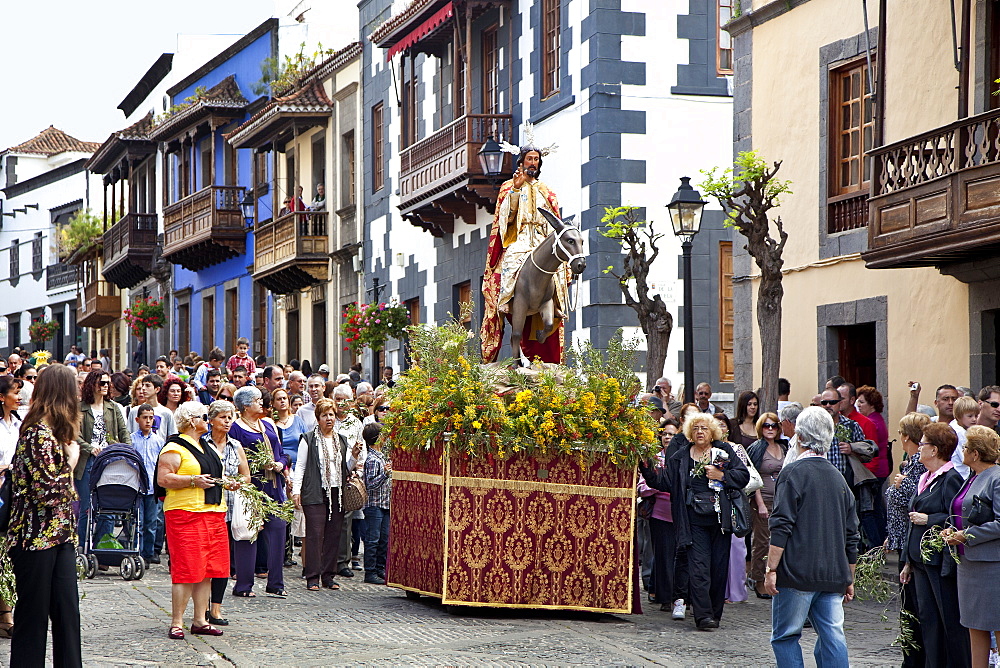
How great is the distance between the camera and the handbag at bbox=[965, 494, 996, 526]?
26.4ft

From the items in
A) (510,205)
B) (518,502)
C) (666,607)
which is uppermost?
(510,205)

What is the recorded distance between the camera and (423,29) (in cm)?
2500

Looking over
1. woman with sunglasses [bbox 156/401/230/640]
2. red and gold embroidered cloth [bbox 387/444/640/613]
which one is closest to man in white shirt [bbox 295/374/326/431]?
red and gold embroidered cloth [bbox 387/444/640/613]

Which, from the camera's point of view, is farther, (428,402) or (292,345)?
(292,345)

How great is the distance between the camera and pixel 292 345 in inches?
1373

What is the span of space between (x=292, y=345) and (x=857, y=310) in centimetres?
1926

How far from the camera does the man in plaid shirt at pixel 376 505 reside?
13.6 metres

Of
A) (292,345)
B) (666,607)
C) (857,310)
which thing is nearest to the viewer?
(666,607)

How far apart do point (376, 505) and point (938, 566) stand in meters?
6.22

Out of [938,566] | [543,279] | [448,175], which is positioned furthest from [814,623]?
[448,175]

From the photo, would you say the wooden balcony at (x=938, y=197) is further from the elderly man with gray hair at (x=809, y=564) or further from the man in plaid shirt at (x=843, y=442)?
the elderly man with gray hair at (x=809, y=564)

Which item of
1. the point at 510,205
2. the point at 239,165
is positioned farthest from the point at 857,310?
the point at 239,165

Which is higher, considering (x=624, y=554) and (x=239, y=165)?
(x=239, y=165)

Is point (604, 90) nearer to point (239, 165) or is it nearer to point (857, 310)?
point (857, 310)
